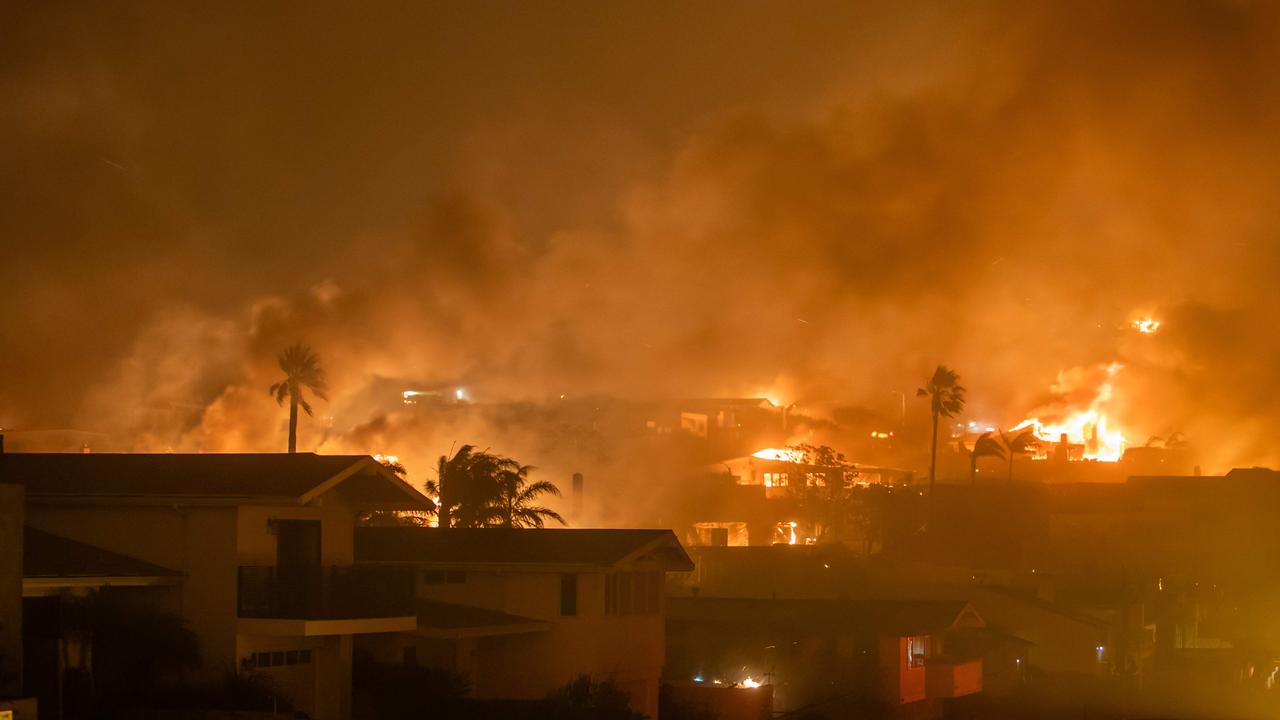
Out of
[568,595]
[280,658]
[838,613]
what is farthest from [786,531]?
[280,658]

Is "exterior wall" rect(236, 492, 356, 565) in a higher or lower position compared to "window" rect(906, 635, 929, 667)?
higher

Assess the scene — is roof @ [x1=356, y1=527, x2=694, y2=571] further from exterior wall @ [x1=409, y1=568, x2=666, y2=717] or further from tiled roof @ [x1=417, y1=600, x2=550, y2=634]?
tiled roof @ [x1=417, y1=600, x2=550, y2=634]

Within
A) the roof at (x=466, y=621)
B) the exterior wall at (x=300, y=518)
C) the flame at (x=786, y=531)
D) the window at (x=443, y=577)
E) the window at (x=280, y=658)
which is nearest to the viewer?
the exterior wall at (x=300, y=518)

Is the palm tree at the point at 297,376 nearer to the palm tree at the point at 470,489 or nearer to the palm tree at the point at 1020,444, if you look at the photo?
the palm tree at the point at 470,489

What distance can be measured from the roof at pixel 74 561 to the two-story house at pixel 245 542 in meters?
0.14

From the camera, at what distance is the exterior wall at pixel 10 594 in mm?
19141

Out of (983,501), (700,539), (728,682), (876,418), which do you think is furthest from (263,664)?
(876,418)

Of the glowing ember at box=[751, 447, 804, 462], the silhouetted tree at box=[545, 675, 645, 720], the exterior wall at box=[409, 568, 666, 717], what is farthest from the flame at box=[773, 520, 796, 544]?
the silhouetted tree at box=[545, 675, 645, 720]

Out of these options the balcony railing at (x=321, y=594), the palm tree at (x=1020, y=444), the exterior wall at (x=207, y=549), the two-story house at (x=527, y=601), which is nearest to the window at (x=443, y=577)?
the two-story house at (x=527, y=601)

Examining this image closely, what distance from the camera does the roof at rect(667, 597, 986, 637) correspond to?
3962 centimetres

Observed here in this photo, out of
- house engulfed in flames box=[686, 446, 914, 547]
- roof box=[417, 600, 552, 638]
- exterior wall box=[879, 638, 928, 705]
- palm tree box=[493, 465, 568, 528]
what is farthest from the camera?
house engulfed in flames box=[686, 446, 914, 547]

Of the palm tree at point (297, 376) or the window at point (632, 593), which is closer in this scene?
the window at point (632, 593)

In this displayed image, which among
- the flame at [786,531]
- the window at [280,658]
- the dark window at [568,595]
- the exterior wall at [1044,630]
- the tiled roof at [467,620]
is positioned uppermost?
the dark window at [568,595]

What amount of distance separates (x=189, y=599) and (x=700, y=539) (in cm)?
5110
